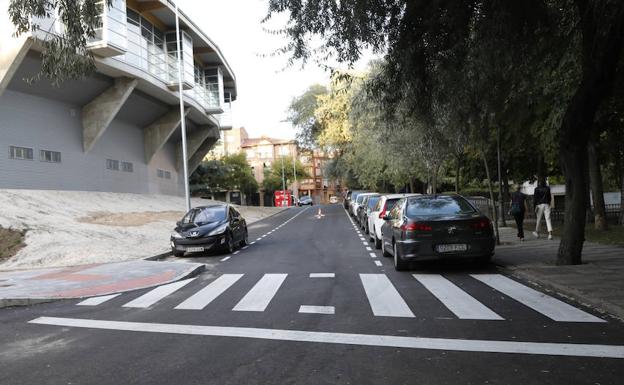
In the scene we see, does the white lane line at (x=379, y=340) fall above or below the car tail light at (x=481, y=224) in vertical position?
below

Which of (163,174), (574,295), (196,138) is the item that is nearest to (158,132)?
(163,174)

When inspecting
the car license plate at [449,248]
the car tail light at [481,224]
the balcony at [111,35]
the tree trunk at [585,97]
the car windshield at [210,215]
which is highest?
→ the balcony at [111,35]

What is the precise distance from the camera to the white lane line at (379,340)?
16.6 ft

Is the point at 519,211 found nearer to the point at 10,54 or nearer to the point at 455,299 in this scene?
the point at 455,299

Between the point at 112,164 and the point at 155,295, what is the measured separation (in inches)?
895

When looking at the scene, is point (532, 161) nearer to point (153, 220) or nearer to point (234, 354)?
point (153, 220)

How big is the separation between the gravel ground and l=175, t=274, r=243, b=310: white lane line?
224 inches

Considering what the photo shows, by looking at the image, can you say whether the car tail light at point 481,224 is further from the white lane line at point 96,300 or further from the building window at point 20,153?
the building window at point 20,153

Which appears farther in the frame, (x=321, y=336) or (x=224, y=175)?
(x=224, y=175)

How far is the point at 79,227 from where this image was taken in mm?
18984

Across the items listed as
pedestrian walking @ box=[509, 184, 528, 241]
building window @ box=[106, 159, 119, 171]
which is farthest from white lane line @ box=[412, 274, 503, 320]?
building window @ box=[106, 159, 119, 171]

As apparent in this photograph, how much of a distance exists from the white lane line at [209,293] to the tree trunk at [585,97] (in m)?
6.37

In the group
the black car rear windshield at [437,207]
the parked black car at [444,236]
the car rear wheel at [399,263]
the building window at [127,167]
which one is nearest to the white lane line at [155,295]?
the car rear wheel at [399,263]

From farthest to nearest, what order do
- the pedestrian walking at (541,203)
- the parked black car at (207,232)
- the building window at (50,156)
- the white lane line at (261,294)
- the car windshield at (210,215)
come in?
the building window at (50,156), the car windshield at (210,215), the parked black car at (207,232), the pedestrian walking at (541,203), the white lane line at (261,294)
